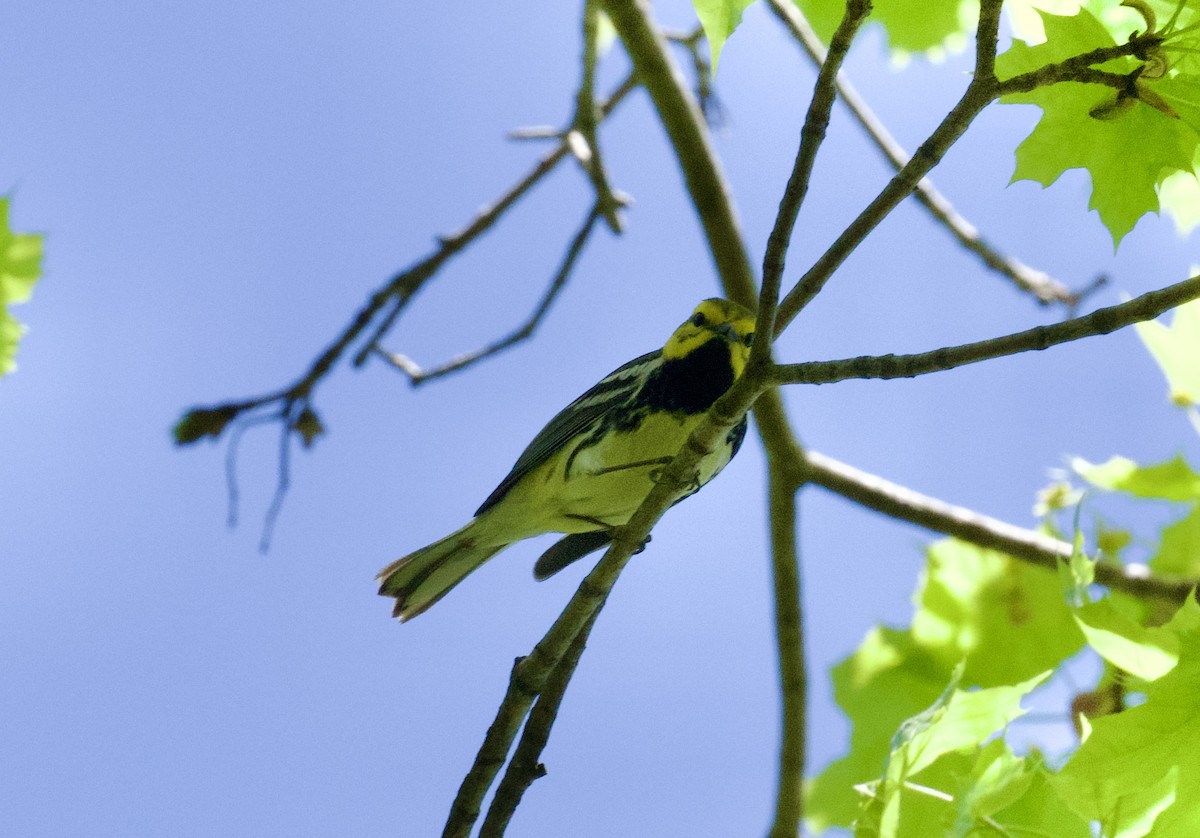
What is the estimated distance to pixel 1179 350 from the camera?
2865mm

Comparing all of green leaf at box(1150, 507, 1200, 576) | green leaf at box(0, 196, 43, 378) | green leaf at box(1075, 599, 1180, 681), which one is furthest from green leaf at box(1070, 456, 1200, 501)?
green leaf at box(0, 196, 43, 378)

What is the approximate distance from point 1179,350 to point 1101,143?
1.01 meters

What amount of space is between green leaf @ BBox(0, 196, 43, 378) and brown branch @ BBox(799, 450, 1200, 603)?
2627mm

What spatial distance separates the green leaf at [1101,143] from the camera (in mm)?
2002

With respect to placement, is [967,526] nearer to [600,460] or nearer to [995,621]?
[995,621]

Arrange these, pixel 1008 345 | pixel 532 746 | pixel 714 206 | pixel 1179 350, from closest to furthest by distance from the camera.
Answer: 1. pixel 1008 345
2. pixel 532 746
3. pixel 1179 350
4. pixel 714 206

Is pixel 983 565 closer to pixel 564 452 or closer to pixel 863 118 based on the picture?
pixel 564 452

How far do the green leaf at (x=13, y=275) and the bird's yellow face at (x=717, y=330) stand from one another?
1913 millimetres

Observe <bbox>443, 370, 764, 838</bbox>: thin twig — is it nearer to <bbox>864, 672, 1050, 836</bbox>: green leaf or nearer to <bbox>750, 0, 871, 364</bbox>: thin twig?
<bbox>750, 0, 871, 364</bbox>: thin twig

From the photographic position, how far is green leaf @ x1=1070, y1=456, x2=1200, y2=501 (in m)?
2.92

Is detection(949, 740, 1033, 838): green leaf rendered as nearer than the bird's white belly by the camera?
Yes

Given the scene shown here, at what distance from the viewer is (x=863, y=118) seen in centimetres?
432

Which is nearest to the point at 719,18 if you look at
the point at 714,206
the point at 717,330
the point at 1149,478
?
the point at 717,330

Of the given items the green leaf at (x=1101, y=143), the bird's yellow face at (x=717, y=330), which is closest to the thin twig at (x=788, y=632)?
the bird's yellow face at (x=717, y=330)
